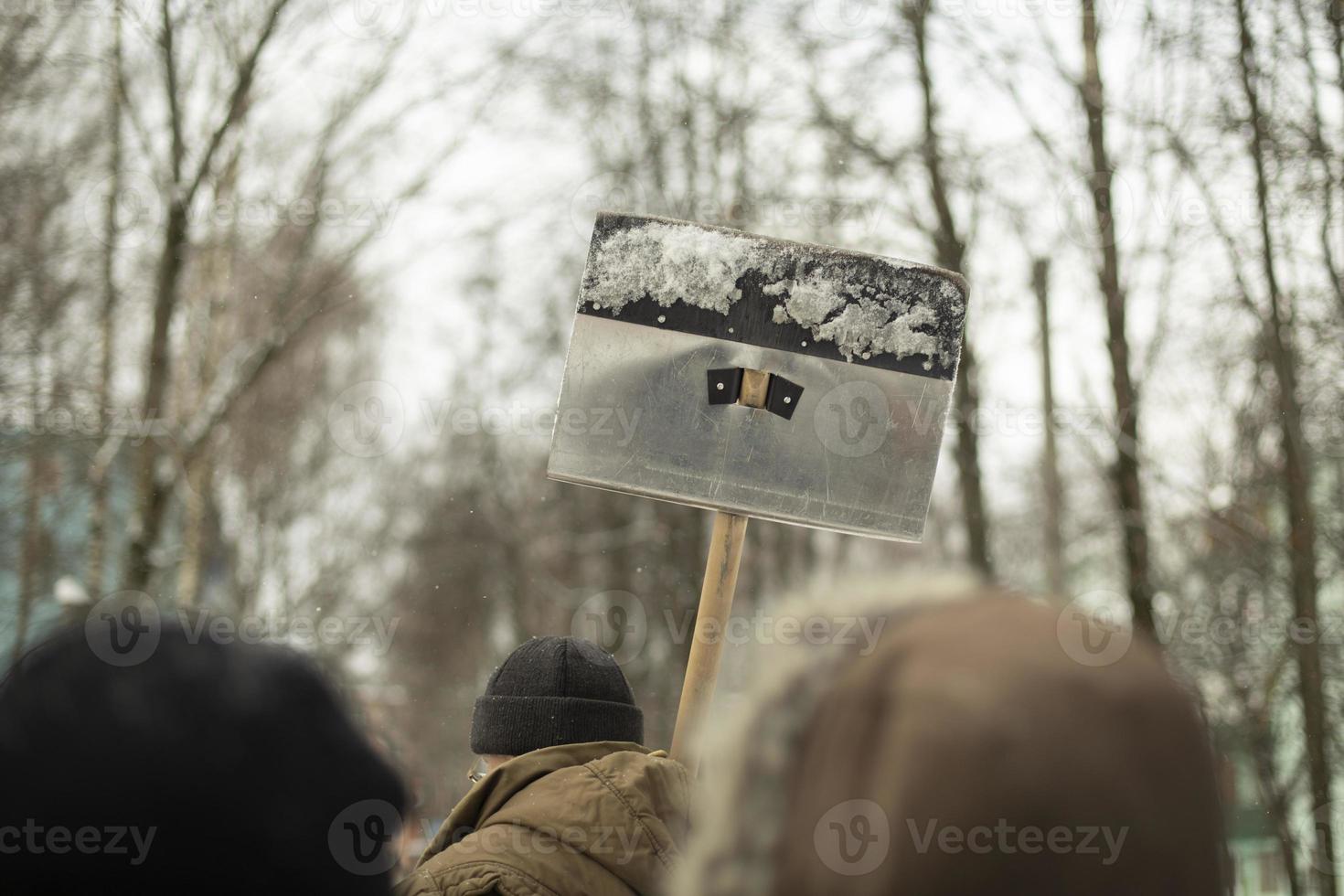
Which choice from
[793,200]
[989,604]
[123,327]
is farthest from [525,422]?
[989,604]

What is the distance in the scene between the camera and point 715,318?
294cm

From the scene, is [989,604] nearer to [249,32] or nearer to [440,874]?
[440,874]

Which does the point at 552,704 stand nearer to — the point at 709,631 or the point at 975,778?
the point at 709,631

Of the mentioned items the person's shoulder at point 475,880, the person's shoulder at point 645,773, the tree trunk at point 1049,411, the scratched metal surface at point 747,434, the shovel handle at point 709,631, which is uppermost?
the tree trunk at point 1049,411

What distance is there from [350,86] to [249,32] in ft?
2.60

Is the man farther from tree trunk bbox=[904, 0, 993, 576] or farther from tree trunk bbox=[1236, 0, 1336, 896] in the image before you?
tree trunk bbox=[904, 0, 993, 576]

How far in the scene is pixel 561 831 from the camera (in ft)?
6.25

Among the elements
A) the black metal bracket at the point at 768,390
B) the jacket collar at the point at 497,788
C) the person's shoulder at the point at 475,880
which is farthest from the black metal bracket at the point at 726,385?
the person's shoulder at the point at 475,880

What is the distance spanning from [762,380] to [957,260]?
18.4ft

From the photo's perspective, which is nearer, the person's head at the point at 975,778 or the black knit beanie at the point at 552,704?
the person's head at the point at 975,778

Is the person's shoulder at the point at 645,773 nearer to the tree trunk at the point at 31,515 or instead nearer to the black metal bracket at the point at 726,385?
the black metal bracket at the point at 726,385

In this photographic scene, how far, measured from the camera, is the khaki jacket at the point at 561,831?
1854mm

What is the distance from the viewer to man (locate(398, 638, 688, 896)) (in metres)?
1.87

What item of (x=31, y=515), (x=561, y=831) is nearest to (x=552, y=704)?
(x=561, y=831)
